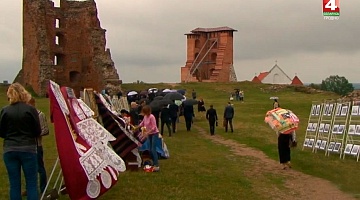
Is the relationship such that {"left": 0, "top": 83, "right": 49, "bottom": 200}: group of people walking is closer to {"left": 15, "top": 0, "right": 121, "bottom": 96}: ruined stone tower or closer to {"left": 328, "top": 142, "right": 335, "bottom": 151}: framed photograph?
{"left": 328, "top": 142, "right": 335, "bottom": 151}: framed photograph

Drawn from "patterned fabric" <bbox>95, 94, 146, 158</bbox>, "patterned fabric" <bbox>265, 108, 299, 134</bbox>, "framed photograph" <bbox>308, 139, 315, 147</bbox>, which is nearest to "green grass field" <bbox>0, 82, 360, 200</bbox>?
"framed photograph" <bbox>308, 139, 315, 147</bbox>

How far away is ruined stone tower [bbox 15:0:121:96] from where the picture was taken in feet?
158

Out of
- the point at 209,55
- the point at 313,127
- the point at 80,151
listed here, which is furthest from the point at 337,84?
the point at 80,151

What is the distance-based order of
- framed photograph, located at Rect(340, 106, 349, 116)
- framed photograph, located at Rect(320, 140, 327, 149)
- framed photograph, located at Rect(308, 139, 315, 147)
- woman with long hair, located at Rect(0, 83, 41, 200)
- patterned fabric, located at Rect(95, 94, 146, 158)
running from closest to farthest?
1. woman with long hair, located at Rect(0, 83, 41, 200)
2. patterned fabric, located at Rect(95, 94, 146, 158)
3. framed photograph, located at Rect(340, 106, 349, 116)
4. framed photograph, located at Rect(320, 140, 327, 149)
5. framed photograph, located at Rect(308, 139, 315, 147)

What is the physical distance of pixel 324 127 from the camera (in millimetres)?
17734

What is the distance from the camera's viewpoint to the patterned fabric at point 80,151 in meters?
8.23

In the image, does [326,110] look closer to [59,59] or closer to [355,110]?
[355,110]

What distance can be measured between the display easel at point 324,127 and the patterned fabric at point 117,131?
7.88 metres

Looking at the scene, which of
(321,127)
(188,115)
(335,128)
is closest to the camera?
(335,128)

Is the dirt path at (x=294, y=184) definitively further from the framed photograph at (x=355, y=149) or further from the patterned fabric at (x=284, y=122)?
the framed photograph at (x=355, y=149)

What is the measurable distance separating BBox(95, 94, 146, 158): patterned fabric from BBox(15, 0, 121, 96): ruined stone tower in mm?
36309

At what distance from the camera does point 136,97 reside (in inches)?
1443

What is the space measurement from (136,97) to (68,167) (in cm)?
2853

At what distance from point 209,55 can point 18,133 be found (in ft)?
274
